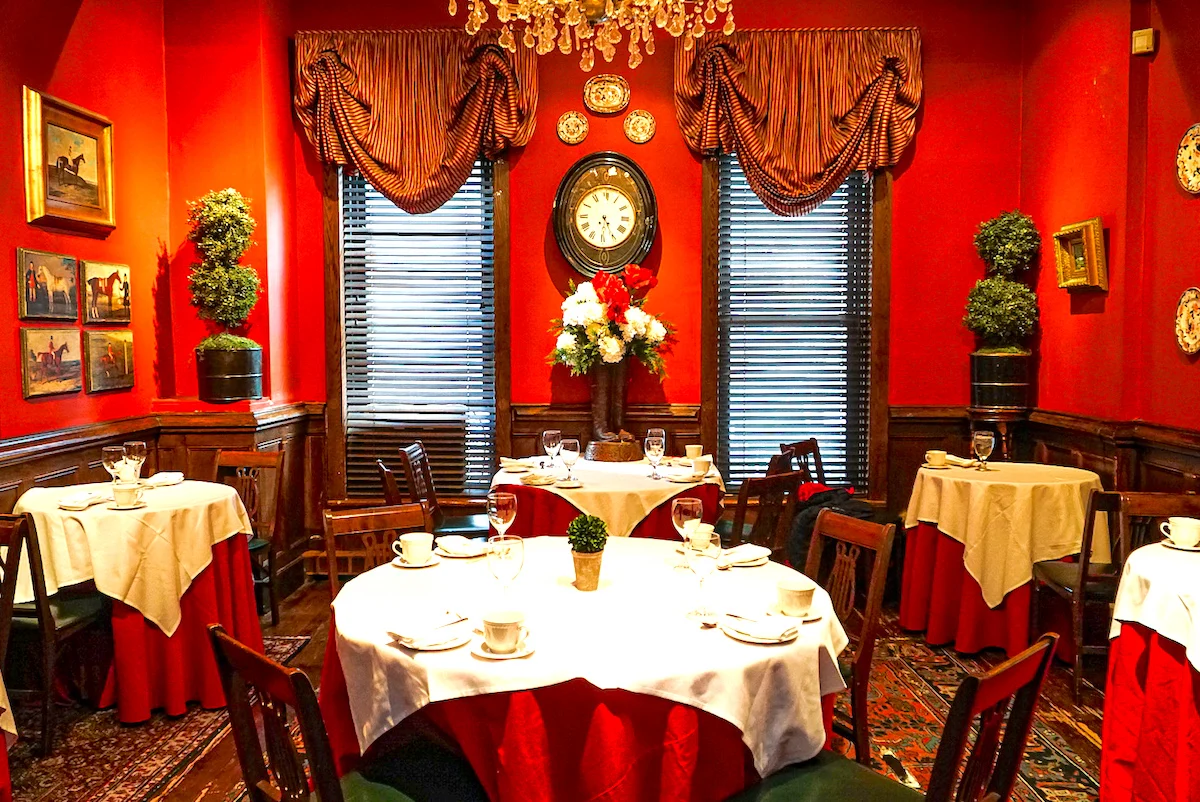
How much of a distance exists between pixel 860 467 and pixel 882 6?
2.85 metres

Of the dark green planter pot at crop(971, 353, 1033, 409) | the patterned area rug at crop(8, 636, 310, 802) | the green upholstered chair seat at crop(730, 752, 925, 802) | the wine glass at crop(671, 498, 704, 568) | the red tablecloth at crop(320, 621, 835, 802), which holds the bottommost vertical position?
the patterned area rug at crop(8, 636, 310, 802)

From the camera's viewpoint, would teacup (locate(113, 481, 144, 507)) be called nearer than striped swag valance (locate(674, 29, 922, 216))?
Yes

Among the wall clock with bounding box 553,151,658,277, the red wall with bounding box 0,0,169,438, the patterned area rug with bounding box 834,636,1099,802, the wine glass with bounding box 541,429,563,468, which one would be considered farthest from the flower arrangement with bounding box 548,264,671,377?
the red wall with bounding box 0,0,169,438

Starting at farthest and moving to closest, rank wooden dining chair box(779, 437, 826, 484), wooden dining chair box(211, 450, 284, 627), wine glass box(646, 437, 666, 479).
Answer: wooden dining chair box(779, 437, 826, 484) < wooden dining chair box(211, 450, 284, 627) < wine glass box(646, 437, 666, 479)

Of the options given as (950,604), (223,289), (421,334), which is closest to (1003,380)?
(950,604)

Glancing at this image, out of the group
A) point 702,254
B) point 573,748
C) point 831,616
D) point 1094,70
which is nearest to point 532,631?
point 573,748

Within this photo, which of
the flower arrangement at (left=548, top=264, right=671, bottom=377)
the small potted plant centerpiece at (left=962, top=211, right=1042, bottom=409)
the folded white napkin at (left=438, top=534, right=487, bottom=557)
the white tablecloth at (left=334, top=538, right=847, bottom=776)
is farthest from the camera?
the small potted plant centerpiece at (left=962, top=211, right=1042, bottom=409)

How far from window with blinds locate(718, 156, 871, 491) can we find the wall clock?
1.73 feet

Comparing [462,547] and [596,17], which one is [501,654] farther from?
[596,17]

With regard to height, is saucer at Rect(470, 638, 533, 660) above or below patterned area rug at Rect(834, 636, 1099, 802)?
above

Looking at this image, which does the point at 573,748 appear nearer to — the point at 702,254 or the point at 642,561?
the point at 642,561

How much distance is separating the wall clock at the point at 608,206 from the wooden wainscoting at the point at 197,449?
2.00 meters

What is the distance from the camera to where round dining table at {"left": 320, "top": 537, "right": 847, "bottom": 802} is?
6.36 ft

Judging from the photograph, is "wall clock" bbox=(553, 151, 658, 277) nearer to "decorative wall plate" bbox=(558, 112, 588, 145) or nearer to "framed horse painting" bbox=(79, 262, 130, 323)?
"decorative wall plate" bbox=(558, 112, 588, 145)
